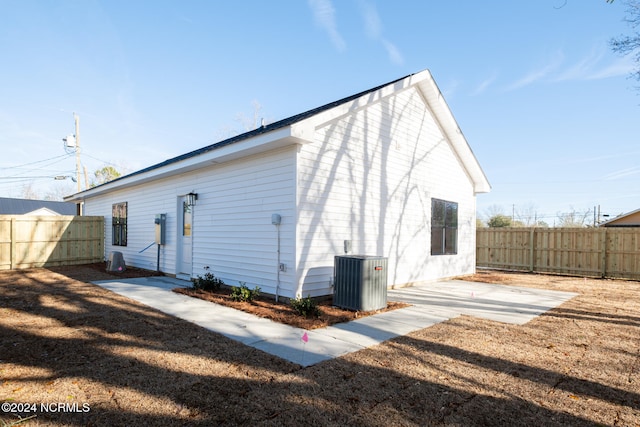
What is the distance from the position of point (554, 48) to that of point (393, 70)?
6836mm

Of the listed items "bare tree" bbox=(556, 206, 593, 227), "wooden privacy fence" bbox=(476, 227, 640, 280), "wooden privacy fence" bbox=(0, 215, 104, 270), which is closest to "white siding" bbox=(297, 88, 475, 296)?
"wooden privacy fence" bbox=(476, 227, 640, 280)

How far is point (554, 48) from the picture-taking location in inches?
341

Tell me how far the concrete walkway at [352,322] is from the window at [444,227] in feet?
4.48

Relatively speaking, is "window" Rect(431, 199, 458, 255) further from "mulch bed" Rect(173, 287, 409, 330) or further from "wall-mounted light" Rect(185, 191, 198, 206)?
"wall-mounted light" Rect(185, 191, 198, 206)

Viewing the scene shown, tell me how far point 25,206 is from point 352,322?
36149mm

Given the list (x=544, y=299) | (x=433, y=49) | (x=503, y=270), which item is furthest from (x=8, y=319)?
(x=503, y=270)

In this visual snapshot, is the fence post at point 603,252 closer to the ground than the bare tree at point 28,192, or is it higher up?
closer to the ground

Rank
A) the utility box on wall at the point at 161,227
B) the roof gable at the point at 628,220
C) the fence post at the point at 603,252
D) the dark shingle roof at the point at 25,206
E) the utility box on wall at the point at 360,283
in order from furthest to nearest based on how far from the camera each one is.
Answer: the dark shingle roof at the point at 25,206 < the roof gable at the point at 628,220 < the fence post at the point at 603,252 < the utility box on wall at the point at 161,227 < the utility box on wall at the point at 360,283

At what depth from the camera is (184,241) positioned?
9.30m

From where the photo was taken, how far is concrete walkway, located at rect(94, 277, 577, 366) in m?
4.11

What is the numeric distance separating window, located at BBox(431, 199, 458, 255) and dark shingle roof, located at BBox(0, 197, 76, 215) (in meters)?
34.0

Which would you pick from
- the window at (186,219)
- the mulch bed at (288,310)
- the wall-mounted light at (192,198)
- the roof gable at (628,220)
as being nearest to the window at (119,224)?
the window at (186,219)

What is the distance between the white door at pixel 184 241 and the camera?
29.7 feet

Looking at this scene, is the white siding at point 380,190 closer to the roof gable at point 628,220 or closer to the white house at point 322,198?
the white house at point 322,198
